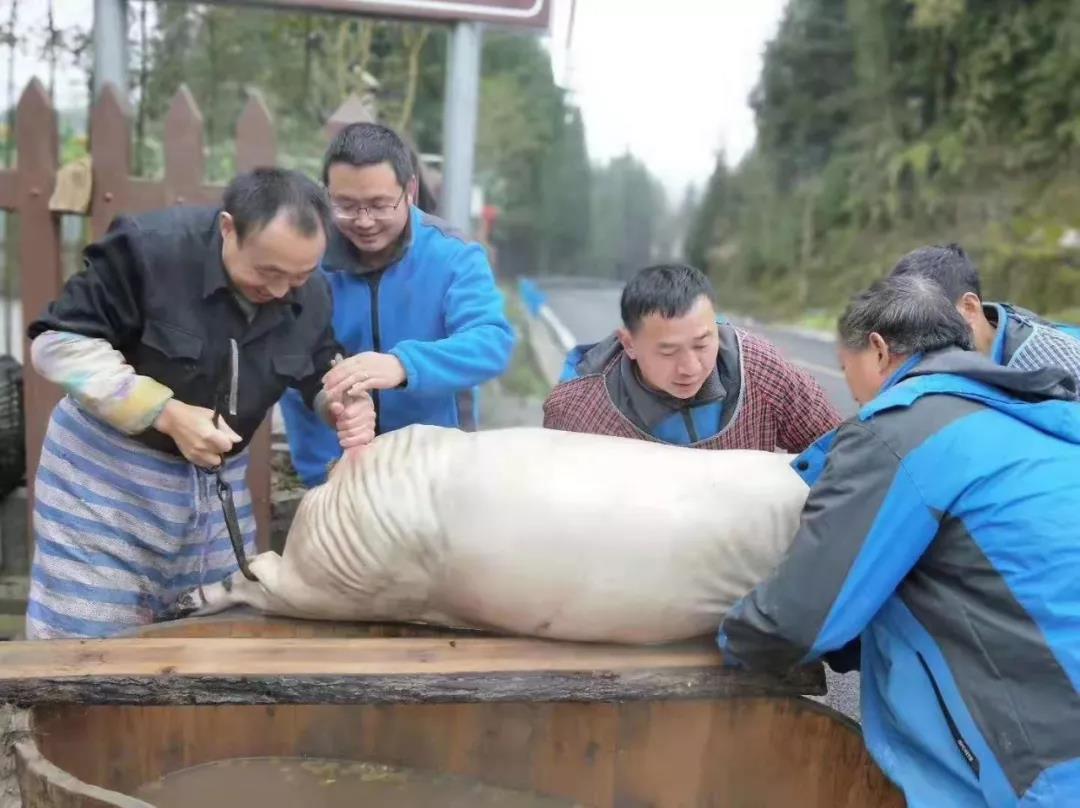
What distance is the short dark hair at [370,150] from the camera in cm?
244

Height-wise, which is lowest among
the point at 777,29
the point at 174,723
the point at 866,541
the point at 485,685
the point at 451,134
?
the point at 174,723

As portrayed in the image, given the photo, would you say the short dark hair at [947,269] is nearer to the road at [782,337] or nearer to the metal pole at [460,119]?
the road at [782,337]

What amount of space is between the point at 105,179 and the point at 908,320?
2915 millimetres

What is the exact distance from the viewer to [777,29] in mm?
29453

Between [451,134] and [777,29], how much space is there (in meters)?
28.3

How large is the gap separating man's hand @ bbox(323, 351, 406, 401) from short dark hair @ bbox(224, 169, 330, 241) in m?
0.31

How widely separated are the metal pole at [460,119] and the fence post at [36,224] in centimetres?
140

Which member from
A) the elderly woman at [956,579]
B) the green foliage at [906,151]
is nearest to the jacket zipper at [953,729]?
the elderly woman at [956,579]

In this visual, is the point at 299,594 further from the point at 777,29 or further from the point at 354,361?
the point at 777,29

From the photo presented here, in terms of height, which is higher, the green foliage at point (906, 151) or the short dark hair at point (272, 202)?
the green foliage at point (906, 151)

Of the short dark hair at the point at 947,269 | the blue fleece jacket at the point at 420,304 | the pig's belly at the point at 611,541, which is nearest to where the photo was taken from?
the pig's belly at the point at 611,541

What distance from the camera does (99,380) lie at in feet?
6.84

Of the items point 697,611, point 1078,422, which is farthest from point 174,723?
point 1078,422

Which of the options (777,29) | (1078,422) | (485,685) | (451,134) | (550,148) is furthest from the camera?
(777,29)
